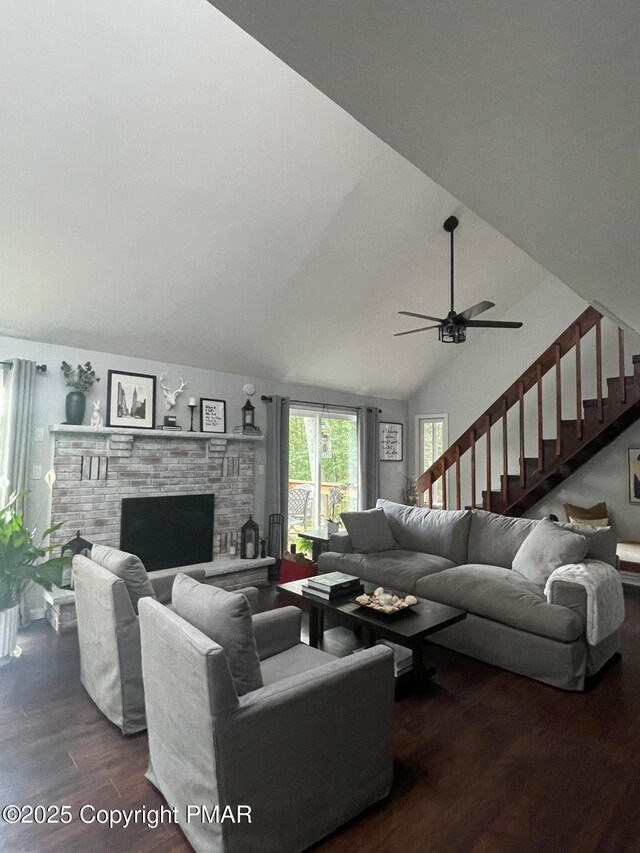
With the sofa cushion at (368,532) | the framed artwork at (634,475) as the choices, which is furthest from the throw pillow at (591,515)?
the sofa cushion at (368,532)

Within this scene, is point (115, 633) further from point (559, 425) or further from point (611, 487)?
point (611, 487)

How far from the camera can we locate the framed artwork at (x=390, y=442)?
7449 mm

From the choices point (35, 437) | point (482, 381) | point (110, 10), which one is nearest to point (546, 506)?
point (482, 381)

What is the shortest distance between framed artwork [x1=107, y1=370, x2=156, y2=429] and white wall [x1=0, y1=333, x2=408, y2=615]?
0.23 feet

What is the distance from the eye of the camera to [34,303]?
12.6 feet

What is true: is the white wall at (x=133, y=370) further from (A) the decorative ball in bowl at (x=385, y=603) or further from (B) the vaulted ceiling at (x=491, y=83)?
(B) the vaulted ceiling at (x=491, y=83)

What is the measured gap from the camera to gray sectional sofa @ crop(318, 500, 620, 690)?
289 cm

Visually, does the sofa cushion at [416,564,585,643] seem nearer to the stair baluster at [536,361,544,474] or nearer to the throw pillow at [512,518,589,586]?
the throw pillow at [512,518,589,586]

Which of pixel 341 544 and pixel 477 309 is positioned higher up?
pixel 477 309

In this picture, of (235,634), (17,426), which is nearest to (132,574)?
(235,634)

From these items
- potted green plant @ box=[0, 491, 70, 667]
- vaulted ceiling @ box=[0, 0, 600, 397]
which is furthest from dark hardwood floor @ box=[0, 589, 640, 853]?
vaulted ceiling @ box=[0, 0, 600, 397]

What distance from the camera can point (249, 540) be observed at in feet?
17.6

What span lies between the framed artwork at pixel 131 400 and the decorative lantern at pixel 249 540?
156cm

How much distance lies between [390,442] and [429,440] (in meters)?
0.72
